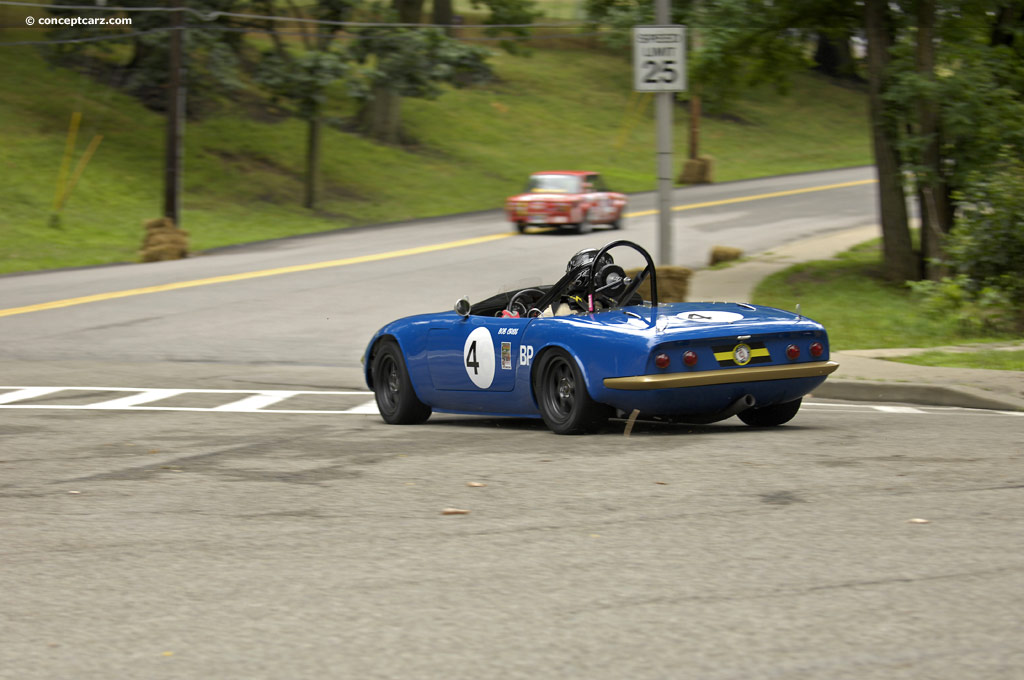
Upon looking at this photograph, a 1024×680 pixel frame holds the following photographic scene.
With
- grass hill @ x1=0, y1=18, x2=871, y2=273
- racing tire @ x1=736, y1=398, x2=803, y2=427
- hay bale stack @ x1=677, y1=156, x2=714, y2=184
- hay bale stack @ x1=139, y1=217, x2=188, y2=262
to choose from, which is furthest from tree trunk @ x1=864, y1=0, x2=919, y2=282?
hay bale stack @ x1=677, y1=156, x2=714, y2=184

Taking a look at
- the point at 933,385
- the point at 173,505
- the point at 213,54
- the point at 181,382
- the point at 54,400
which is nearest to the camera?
the point at 173,505

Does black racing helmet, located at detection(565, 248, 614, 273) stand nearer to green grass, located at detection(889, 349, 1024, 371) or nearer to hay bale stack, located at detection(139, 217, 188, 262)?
green grass, located at detection(889, 349, 1024, 371)

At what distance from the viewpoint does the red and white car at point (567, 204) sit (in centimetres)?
3550

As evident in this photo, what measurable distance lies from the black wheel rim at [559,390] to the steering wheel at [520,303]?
3.11 ft

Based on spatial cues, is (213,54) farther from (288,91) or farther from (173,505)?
(173,505)

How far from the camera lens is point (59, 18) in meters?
46.1

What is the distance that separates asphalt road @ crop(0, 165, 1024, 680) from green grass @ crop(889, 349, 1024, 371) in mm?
1961

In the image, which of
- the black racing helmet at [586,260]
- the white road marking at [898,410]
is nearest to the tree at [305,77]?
the white road marking at [898,410]

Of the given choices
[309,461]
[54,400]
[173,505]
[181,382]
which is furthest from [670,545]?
[181,382]

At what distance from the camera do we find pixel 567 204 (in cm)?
3538

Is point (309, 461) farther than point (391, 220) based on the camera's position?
No

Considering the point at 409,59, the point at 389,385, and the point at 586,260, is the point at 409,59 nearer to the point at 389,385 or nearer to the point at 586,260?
the point at 389,385

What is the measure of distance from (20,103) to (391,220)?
42.9ft

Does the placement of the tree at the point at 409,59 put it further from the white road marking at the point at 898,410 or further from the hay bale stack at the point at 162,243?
the white road marking at the point at 898,410
